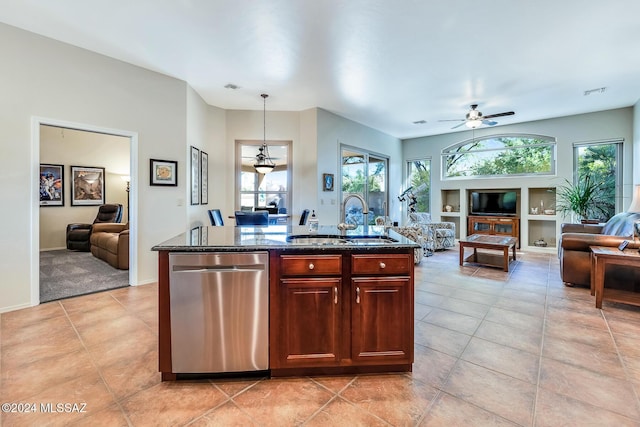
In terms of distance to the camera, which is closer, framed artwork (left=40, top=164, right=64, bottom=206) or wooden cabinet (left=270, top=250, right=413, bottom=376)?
wooden cabinet (left=270, top=250, right=413, bottom=376)

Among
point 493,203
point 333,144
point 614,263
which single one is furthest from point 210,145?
point 493,203

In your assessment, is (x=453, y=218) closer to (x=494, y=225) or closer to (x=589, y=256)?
(x=494, y=225)

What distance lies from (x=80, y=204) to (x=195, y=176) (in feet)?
14.1

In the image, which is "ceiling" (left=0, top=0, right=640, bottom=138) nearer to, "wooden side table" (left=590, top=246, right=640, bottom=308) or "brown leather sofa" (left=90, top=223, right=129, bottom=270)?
"wooden side table" (left=590, top=246, right=640, bottom=308)

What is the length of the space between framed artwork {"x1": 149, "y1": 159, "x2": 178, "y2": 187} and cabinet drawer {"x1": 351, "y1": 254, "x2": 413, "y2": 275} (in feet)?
11.1

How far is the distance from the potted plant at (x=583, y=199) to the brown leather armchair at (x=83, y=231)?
32.5 feet

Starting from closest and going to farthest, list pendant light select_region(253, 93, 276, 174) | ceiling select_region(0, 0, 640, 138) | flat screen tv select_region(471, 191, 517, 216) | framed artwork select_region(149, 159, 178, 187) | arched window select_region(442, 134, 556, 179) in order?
ceiling select_region(0, 0, 640, 138) < framed artwork select_region(149, 159, 178, 187) < pendant light select_region(253, 93, 276, 174) < arched window select_region(442, 134, 556, 179) < flat screen tv select_region(471, 191, 517, 216)

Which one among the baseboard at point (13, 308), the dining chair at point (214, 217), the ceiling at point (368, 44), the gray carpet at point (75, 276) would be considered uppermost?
the ceiling at point (368, 44)

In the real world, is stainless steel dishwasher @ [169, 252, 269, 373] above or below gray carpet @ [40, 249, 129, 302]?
above

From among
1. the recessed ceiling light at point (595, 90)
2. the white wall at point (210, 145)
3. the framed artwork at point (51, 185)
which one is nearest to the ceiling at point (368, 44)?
the recessed ceiling light at point (595, 90)

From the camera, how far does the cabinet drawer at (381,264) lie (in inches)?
72.3

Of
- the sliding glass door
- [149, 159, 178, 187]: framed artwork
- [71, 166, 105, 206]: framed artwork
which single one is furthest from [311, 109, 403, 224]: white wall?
[71, 166, 105, 206]: framed artwork

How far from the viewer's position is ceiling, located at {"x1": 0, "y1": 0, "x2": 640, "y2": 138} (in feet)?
8.73

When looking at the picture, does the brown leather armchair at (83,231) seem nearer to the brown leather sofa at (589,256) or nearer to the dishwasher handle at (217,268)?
the dishwasher handle at (217,268)
